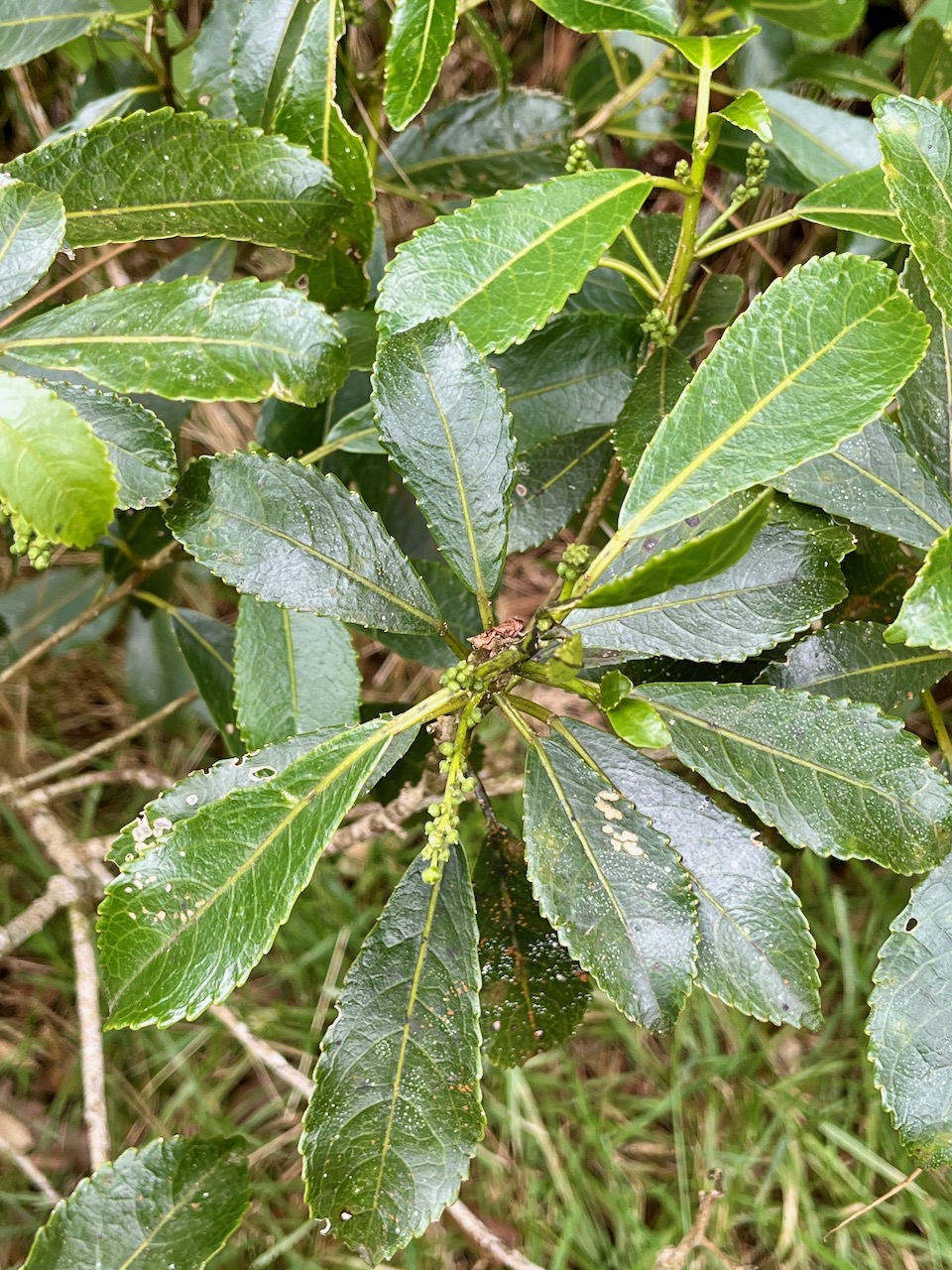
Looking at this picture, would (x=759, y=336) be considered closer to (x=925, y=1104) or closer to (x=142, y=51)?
(x=925, y=1104)

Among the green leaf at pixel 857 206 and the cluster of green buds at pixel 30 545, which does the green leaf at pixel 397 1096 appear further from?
the green leaf at pixel 857 206

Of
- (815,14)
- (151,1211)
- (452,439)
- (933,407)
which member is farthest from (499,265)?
(151,1211)

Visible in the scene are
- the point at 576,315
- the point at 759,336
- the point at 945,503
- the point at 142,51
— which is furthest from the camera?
Result: the point at 142,51

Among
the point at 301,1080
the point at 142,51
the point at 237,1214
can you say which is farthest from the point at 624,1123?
the point at 142,51

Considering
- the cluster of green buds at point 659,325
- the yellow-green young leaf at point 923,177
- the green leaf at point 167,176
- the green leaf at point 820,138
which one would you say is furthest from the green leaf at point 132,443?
the green leaf at point 820,138

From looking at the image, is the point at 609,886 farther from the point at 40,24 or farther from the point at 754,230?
the point at 40,24

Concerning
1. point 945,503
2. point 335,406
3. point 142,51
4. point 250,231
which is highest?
point 142,51

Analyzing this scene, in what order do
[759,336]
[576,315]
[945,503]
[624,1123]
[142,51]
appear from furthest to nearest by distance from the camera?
[624,1123]
[142,51]
[576,315]
[945,503]
[759,336]
